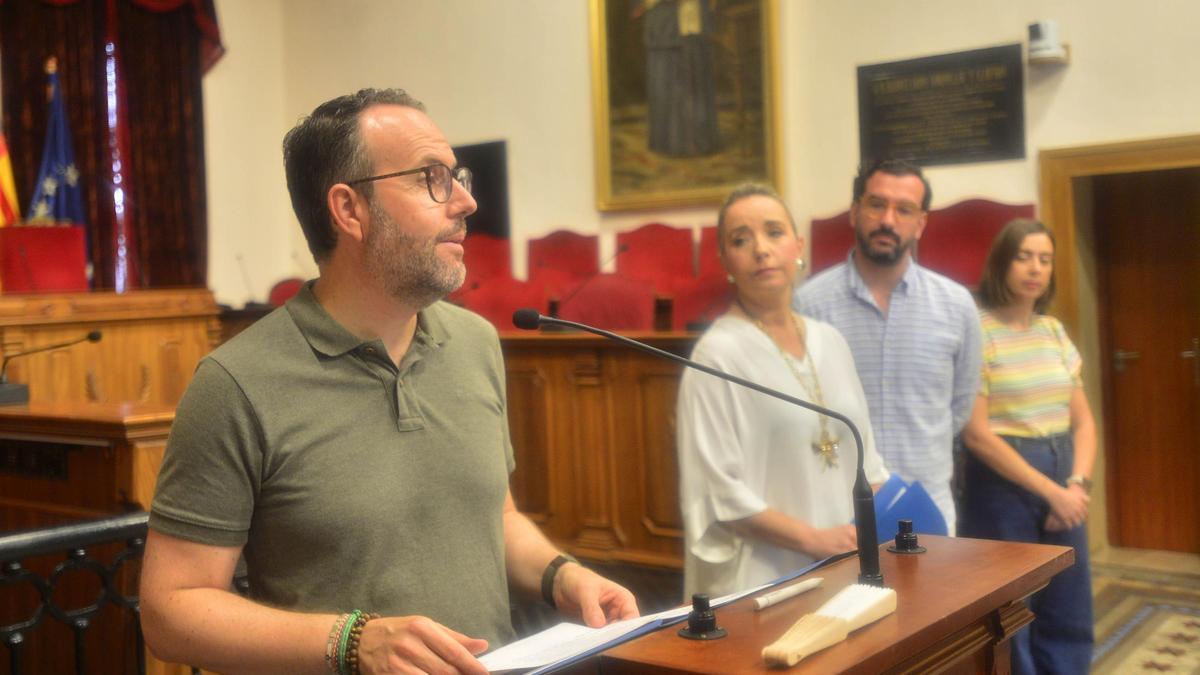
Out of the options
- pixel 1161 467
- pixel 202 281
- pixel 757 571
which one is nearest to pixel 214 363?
pixel 757 571

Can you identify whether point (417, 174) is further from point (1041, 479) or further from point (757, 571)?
point (1041, 479)

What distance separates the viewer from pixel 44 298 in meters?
6.37

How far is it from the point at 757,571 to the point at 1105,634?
2.63 metres

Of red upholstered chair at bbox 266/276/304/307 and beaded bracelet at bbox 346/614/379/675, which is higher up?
red upholstered chair at bbox 266/276/304/307

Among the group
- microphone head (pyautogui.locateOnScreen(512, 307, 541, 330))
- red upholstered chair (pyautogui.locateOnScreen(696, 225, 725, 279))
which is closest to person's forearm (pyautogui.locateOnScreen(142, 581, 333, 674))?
microphone head (pyautogui.locateOnScreen(512, 307, 541, 330))

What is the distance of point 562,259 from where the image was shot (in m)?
6.91

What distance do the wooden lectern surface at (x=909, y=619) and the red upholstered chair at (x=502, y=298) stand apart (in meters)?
4.79

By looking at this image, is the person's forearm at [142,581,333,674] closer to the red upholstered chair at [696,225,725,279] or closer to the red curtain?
the red upholstered chair at [696,225,725,279]

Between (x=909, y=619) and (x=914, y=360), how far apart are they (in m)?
1.64

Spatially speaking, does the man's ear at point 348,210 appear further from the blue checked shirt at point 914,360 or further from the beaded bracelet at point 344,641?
the blue checked shirt at point 914,360

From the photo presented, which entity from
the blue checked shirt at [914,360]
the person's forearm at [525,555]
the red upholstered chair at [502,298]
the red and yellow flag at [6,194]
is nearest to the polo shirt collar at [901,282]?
the blue checked shirt at [914,360]

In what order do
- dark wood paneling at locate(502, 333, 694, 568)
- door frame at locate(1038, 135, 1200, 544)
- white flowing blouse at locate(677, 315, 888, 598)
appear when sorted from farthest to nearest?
door frame at locate(1038, 135, 1200, 544)
dark wood paneling at locate(502, 333, 694, 568)
white flowing blouse at locate(677, 315, 888, 598)

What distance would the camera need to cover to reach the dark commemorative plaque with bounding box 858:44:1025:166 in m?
5.36

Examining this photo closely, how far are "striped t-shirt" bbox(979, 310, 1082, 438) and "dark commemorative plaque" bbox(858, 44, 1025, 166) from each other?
216 cm
